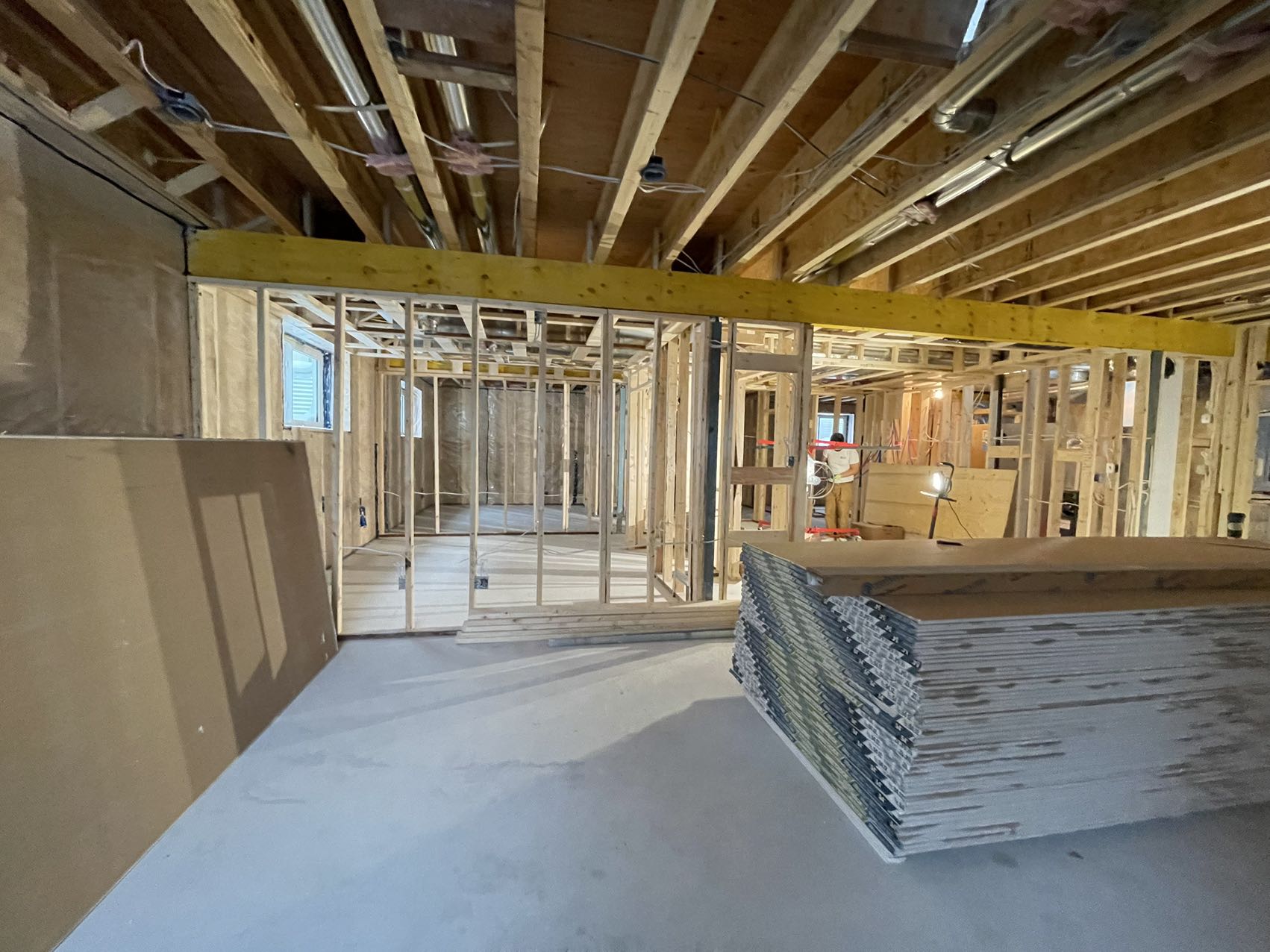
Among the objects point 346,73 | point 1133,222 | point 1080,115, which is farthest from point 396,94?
point 1133,222

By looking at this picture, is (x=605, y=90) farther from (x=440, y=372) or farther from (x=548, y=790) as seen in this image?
(x=440, y=372)

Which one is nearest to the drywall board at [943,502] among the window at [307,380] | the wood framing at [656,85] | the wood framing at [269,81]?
the wood framing at [656,85]

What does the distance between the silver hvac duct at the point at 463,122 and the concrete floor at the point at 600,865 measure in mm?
2788

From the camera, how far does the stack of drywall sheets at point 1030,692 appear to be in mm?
1692

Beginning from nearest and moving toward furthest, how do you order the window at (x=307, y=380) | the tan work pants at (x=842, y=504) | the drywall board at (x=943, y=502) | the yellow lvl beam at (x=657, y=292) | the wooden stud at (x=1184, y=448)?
the yellow lvl beam at (x=657, y=292) → the window at (x=307, y=380) → the wooden stud at (x=1184, y=448) → the drywall board at (x=943, y=502) → the tan work pants at (x=842, y=504)

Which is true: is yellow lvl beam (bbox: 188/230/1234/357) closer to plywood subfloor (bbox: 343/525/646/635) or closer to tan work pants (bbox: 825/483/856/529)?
plywood subfloor (bbox: 343/525/646/635)

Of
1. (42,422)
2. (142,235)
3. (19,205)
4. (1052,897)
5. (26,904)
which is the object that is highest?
(142,235)

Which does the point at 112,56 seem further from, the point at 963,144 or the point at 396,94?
the point at 963,144

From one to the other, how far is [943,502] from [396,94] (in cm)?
737

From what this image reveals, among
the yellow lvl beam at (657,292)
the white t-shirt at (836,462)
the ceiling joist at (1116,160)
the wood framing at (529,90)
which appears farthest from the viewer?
the white t-shirt at (836,462)

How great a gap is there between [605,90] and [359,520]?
221 inches

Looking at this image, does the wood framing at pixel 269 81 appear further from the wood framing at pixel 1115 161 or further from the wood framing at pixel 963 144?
the wood framing at pixel 1115 161

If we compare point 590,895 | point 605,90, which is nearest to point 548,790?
point 590,895

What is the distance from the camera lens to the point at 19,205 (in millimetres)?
1912
